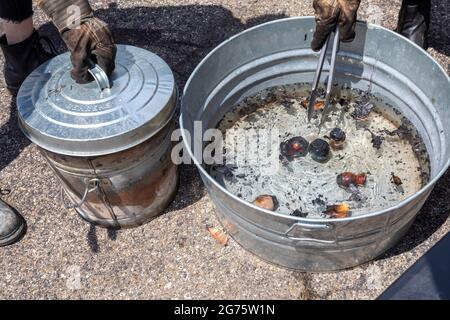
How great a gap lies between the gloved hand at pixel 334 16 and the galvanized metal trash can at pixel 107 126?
2.34ft

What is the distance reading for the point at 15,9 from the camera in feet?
9.15

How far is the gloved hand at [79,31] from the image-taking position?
6.68ft

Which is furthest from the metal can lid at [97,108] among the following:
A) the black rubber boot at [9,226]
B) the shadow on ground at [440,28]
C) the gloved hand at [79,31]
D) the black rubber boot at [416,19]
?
the shadow on ground at [440,28]

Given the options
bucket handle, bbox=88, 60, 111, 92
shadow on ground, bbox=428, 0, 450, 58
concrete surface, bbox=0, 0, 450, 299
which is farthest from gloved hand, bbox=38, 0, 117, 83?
shadow on ground, bbox=428, 0, 450, 58

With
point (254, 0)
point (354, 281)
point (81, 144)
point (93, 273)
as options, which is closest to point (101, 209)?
point (93, 273)

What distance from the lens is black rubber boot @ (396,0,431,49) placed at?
2930 millimetres

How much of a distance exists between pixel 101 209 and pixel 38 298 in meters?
0.50

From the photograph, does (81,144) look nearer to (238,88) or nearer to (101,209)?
(101,209)

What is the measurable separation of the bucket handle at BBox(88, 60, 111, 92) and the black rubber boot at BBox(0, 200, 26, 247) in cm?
88

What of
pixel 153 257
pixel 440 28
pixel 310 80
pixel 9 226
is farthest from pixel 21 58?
pixel 440 28

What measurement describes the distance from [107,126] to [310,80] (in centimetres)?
136

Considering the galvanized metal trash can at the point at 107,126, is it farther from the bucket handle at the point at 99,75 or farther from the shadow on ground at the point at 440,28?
the shadow on ground at the point at 440,28

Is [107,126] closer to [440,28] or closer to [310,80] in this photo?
[310,80]

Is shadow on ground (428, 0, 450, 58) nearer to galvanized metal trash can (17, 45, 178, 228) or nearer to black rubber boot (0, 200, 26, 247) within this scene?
galvanized metal trash can (17, 45, 178, 228)
